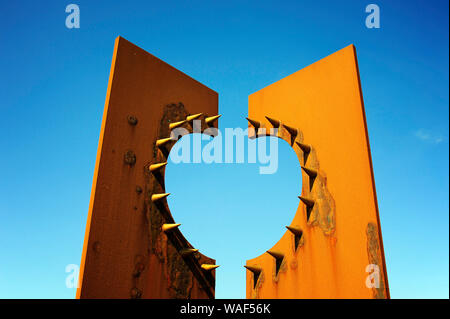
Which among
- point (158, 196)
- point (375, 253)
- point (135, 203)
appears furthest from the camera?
point (158, 196)

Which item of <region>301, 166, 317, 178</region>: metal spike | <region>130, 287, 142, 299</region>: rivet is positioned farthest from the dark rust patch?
<region>130, 287, 142, 299</region>: rivet

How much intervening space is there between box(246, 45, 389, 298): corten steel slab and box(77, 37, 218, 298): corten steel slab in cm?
120

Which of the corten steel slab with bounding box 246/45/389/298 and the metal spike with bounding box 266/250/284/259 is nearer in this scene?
the corten steel slab with bounding box 246/45/389/298

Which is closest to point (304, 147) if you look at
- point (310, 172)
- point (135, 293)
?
point (310, 172)

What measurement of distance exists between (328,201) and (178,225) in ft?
6.61

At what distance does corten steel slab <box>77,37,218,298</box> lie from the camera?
431cm

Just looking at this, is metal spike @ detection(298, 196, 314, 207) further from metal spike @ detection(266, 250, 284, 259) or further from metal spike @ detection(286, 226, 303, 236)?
metal spike @ detection(266, 250, 284, 259)

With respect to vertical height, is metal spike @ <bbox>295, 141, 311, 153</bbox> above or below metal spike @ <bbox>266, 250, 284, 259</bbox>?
above

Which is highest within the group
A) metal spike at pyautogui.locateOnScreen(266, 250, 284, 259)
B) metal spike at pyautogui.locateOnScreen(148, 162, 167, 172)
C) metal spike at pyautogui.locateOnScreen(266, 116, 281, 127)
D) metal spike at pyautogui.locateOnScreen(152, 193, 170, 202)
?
metal spike at pyautogui.locateOnScreen(266, 116, 281, 127)

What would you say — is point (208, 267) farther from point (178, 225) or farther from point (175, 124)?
point (175, 124)

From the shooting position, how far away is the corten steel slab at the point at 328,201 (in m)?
4.40

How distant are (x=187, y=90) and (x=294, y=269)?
130 inches

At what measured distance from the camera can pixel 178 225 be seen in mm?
4926
